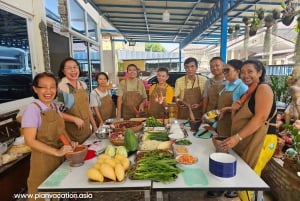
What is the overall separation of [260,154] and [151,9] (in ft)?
16.8

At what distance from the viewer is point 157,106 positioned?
301cm

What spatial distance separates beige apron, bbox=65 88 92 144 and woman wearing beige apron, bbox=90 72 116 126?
1.84 ft

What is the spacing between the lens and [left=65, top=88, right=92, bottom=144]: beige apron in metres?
2.15

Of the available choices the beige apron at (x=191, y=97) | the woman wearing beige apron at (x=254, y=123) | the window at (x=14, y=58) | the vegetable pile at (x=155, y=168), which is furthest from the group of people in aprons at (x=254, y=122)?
the window at (x=14, y=58)

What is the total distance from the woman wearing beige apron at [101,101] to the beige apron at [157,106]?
580mm

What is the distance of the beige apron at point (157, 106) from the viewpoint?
2.95m

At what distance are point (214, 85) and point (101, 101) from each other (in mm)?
1496

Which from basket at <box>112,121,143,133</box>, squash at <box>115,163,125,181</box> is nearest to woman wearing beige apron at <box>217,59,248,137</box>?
basket at <box>112,121,143,133</box>

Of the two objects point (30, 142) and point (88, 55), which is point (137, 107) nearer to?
point (30, 142)

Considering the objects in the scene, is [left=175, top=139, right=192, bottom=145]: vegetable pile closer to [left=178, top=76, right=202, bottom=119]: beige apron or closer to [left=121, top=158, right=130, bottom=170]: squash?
[left=121, top=158, right=130, bottom=170]: squash

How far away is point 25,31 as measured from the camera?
10.6 ft

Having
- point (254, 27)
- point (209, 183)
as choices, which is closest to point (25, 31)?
point (209, 183)

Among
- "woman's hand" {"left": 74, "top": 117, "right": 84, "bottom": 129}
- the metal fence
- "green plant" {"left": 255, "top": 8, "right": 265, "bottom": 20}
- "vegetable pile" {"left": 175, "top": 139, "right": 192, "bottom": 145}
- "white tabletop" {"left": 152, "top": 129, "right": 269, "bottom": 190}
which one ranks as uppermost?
"green plant" {"left": 255, "top": 8, "right": 265, "bottom": 20}

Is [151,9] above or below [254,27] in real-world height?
above
